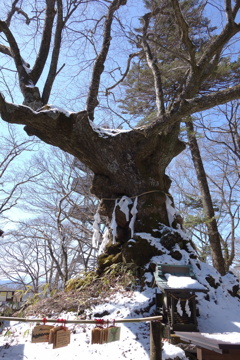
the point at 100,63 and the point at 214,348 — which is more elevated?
the point at 100,63

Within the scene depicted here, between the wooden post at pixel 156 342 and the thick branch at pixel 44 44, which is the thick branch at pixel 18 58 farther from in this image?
the wooden post at pixel 156 342

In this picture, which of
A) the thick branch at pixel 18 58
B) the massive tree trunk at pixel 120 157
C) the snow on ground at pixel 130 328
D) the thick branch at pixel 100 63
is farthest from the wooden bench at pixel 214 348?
the thick branch at pixel 18 58

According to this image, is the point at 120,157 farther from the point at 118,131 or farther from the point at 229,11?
the point at 229,11

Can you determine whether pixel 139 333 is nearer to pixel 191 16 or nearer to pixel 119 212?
pixel 119 212

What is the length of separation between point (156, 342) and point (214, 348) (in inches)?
29.8

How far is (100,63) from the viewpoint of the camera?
21.2 ft

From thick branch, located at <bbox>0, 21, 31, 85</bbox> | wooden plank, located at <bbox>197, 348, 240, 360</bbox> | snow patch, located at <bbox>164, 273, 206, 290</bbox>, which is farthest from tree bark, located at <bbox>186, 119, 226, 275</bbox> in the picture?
wooden plank, located at <bbox>197, 348, 240, 360</bbox>

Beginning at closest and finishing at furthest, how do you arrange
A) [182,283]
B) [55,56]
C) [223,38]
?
1. [182,283]
2. [223,38]
3. [55,56]

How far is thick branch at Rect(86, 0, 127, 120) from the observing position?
20.8ft

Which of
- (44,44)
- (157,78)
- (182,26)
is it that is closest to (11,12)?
(44,44)

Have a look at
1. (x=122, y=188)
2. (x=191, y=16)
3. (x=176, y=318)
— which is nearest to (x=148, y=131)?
(x=122, y=188)

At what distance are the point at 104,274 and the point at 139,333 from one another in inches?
59.0

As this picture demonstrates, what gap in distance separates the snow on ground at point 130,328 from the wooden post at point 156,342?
2.96 ft

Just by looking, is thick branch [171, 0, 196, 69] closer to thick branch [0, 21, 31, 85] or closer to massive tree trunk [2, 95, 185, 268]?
massive tree trunk [2, 95, 185, 268]
